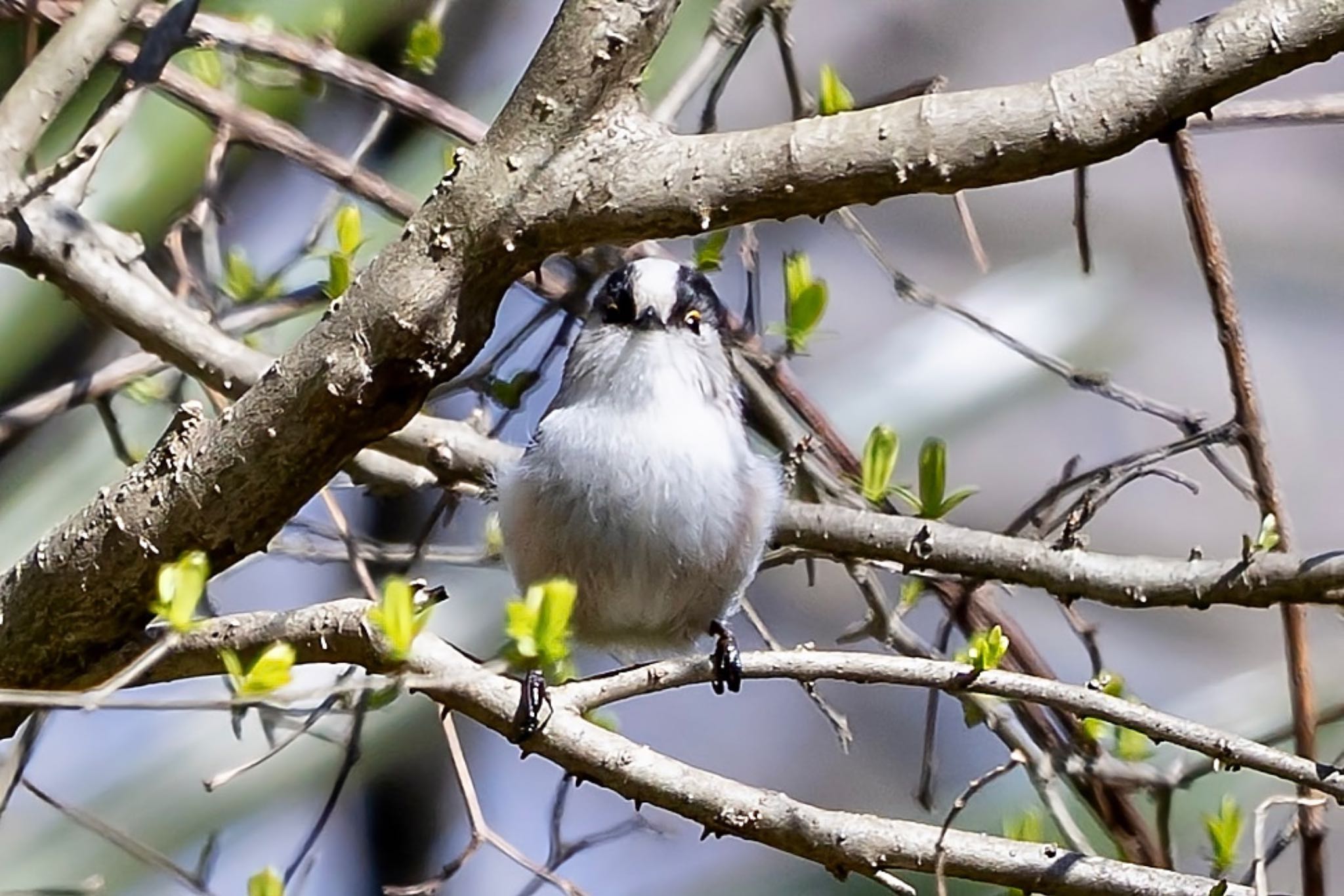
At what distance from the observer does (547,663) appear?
1155 mm

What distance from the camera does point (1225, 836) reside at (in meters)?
1.44

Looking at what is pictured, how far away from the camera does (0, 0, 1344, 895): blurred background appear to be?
93.1 inches

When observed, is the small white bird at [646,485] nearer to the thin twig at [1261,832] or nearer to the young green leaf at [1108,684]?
the young green leaf at [1108,684]

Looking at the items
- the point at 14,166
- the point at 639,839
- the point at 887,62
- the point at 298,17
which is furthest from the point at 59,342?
the point at 887,62

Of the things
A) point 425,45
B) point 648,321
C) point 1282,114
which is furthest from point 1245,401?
point 425,45

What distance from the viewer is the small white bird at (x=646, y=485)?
1.74m

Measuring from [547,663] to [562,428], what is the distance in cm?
68

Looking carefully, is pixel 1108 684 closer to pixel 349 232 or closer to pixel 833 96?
pixel 833 96

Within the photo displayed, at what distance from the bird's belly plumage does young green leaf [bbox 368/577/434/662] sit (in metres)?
0.65

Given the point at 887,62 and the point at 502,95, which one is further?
the point at 887,62

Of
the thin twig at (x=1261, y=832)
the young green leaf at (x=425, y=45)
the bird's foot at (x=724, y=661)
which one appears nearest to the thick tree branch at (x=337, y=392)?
the bird's foot at (x=724, y=661)

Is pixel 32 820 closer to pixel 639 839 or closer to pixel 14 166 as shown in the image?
pixel 639 839

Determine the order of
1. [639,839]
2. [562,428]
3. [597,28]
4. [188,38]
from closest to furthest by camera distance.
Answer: [597,28] < [188,38] < [562,428] < [639,839]

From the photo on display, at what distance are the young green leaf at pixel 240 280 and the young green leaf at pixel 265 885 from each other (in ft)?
3.02
